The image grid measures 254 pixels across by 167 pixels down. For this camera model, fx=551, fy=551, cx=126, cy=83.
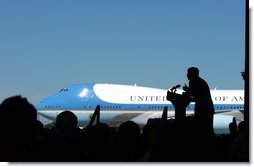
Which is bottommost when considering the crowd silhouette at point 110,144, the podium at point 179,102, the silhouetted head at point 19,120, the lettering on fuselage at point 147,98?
the crowd silhouette at point 110,144

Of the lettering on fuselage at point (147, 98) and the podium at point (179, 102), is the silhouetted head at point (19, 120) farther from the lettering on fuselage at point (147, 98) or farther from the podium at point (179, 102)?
the lettering on fuselage at point (147, 98)

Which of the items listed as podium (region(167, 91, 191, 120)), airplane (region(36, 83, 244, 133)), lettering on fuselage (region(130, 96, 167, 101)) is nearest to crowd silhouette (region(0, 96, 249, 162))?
podium (region(167, 91, 191, 120))

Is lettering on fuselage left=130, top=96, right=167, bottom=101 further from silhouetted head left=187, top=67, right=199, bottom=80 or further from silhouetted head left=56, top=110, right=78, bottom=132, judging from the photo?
silhouetted head left=56, top=110, right=78, bottom=132

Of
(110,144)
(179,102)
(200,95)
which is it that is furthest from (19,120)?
(200,95)

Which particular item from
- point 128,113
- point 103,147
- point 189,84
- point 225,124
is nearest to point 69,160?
point 103,147

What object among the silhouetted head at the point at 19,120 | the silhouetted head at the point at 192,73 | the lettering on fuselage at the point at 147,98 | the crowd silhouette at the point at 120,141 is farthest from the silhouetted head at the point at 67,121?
the lettering on fuselage at the point at 147,98

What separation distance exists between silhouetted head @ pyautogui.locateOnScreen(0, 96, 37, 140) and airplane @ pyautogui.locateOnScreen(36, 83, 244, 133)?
2933cm

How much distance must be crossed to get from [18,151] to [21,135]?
0.10 m

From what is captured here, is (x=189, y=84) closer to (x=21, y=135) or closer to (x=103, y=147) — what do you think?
(x=103, y=147)

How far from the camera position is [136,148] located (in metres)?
4.68

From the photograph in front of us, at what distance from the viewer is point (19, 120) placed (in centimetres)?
310

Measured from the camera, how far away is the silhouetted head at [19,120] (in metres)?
3.11

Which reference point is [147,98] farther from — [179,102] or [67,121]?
[67,121]

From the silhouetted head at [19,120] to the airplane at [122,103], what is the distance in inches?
1155
